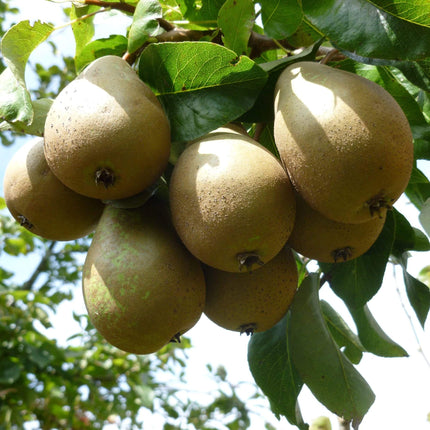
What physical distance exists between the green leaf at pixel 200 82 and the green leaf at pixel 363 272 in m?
0.50

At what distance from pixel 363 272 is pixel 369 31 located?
2.16ft

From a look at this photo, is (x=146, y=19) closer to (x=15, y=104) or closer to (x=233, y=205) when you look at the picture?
(x=15, y=104)

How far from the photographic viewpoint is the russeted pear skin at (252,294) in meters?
1.28

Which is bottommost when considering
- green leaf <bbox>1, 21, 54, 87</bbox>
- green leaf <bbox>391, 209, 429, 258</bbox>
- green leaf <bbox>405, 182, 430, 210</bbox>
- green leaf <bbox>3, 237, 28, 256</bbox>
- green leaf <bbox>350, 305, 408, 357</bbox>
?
green leaf <bbox>3, 237, 28, 256</bbox>

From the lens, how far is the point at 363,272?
4.92ft

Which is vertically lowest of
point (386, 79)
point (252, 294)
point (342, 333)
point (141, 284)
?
point (342, 333)

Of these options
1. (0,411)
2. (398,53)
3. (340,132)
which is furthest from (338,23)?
(0,411)

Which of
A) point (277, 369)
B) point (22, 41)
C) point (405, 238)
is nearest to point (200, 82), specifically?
point (22, 41)

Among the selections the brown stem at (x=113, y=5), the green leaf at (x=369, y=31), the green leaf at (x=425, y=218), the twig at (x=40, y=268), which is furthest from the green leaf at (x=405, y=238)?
the twig at (x=40, y=268)

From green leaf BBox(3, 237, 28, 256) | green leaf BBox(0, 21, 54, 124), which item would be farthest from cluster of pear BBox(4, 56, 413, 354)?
green leaf BBox(3, 237, 28, 256)

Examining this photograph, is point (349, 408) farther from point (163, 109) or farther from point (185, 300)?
point (163, 109)

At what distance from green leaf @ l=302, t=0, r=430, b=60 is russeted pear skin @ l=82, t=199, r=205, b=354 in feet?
1.84

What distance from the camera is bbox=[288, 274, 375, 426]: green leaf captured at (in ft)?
4.81

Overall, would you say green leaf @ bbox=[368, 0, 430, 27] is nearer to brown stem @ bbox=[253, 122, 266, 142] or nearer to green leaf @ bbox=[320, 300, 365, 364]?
brown stem @ bbox=[253, 122, 266, 142]
